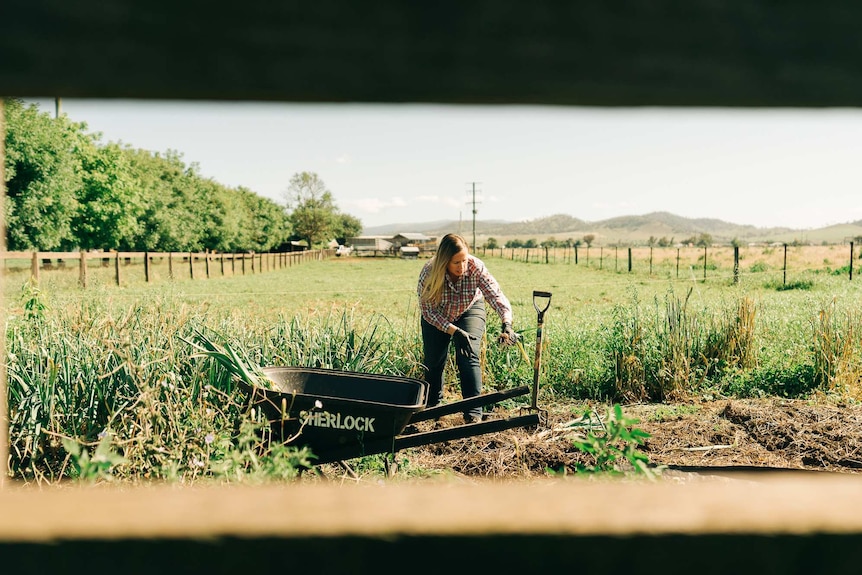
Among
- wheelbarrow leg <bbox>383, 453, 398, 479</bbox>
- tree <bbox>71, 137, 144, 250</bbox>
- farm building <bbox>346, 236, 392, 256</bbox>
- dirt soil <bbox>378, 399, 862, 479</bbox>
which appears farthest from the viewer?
farm building <bbox>346, 236, 392, 256</bbox>

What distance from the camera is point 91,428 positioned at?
3.97 m

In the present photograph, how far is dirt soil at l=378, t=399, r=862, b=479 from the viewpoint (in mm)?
4672

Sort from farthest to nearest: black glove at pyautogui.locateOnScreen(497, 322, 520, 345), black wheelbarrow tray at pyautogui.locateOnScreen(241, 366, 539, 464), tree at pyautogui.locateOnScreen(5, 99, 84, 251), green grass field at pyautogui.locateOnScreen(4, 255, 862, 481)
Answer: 1. tree at pyautogui.locateOnScreen(5, 99, 84, 251)
2. black glove at pyautogui.locateOnScreen(497, 322, 520, 345)
3. green grass field at pyautogui.locateOnScreen(4, 255, 862, 481)
4. black wheelbarrow tray at pyautogui.locateOnScreen(241, 366, 539, 464)

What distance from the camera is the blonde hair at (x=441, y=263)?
219 inches

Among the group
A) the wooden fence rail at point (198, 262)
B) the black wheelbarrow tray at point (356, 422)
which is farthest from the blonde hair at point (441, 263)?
the wooden fence rail at point (198, 262)

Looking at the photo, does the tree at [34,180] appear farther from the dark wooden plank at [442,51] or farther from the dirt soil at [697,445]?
the dark wooden plank at [442,51]

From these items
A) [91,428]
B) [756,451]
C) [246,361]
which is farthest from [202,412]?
[756,451]

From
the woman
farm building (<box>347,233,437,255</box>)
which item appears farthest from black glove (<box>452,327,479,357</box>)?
farm building (<box>347,233,437,255</box>)

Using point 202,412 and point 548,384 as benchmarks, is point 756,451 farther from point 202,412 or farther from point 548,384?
point 202,412

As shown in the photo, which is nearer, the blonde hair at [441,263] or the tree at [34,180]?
the blonde hair at [441,263]

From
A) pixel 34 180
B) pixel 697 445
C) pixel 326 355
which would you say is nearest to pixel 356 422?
pixel 326 355

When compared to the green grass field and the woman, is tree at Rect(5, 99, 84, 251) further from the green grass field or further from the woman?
the woman

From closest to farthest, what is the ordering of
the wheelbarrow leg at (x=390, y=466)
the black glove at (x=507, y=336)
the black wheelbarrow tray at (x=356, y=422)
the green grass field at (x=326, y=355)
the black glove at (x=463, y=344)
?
the black wheelbarrow tray at (x=356, y=422), the wheelbarrow leg at (x=390, y=466), the green grass field at (x=326, y=355), the black glove at (x=507, y=336), the black glove at (x=463, y=344)

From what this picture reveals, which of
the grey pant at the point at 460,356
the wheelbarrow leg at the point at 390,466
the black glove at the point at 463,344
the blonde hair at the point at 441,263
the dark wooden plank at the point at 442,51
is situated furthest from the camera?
the grey pant at the point at 460,356
